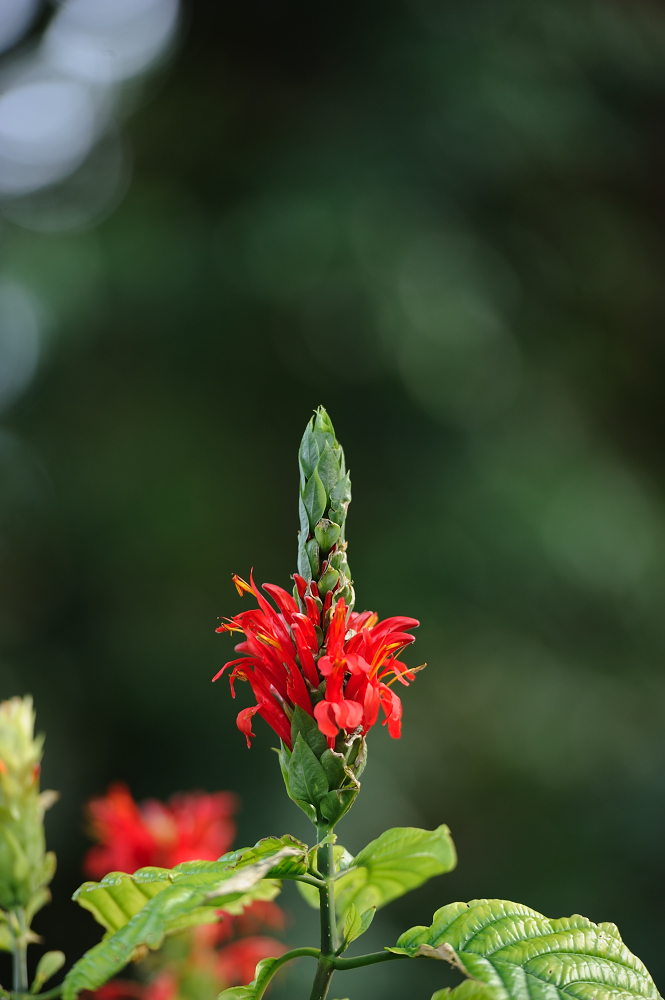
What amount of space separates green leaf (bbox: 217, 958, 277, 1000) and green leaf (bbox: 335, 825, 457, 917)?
0.06 metres

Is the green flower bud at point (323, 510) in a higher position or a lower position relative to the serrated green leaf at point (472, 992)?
higher

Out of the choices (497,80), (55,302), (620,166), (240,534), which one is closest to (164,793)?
(240,534)

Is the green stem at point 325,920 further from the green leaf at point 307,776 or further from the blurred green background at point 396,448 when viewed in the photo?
the blurred green background at point 396,448

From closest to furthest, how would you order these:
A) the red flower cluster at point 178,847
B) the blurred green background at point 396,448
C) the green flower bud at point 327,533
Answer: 1. the green flower bud at point 327,533
2. the red flower cluster at point 178,847
3. the blurred green background at point 396,448

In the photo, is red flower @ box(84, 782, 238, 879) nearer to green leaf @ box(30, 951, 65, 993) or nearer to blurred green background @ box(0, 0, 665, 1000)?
green leaf @ box(30, 951, 65, 993)

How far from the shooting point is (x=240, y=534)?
213 centimetres

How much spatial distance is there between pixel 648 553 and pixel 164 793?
144 centimetres

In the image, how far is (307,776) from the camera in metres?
0.36

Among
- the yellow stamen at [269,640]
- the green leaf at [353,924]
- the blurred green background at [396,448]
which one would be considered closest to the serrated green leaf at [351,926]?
the green leaf at [353,924]

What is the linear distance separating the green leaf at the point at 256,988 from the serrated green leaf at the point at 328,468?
0.23 metres

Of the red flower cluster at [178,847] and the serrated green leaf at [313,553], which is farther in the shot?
the red flower cluster at [178,847]

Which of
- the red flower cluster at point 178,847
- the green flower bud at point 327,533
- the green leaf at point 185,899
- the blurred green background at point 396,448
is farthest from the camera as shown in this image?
the blurred green background at point 396,448

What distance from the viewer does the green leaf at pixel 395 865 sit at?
0.30 metres

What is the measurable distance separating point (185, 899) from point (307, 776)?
94mm
